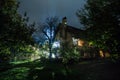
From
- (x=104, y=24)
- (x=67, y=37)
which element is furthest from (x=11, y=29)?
(x=67, y=37)

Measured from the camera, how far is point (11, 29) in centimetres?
2775

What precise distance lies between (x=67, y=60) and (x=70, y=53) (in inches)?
80.3

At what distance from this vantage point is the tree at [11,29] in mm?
27250

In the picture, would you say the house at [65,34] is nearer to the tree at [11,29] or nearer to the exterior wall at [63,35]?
the exterior wall at [63,35]

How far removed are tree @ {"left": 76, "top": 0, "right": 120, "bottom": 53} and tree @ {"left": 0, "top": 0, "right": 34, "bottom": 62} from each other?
858cm

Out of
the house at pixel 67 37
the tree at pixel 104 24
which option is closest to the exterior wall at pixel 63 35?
the house at pixel 67 37

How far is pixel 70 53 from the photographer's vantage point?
1692 inches

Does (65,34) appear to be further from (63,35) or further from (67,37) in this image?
(67,37)

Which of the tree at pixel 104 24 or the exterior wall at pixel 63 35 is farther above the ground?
the exterior wall at pixel 63 35

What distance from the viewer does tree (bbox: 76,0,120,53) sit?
22.5 metres

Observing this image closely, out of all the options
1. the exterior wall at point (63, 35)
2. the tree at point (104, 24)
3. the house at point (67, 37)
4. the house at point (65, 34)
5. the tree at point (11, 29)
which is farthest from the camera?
the exterior wall at point (63, 35)

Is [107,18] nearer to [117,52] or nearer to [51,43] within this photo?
[117,52]

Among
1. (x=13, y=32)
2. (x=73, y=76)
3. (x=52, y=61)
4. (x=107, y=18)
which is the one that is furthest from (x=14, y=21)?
(x=52, y=61)

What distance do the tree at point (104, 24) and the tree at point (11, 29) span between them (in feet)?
28.1
